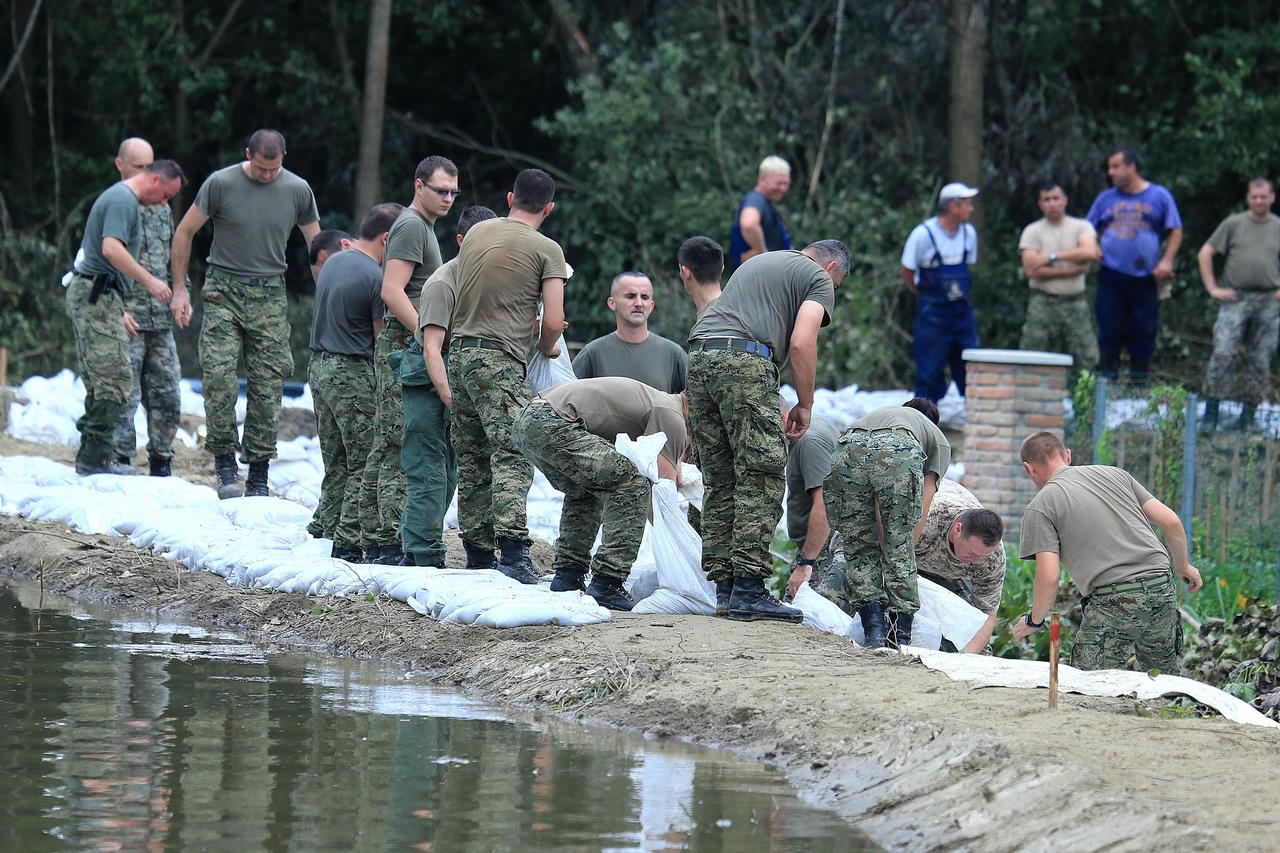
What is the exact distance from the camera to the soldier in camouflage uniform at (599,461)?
7.07 meters

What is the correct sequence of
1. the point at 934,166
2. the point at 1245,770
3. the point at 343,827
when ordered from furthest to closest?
the point at 934,166 → the point at 1245,770 → the point at 343,827

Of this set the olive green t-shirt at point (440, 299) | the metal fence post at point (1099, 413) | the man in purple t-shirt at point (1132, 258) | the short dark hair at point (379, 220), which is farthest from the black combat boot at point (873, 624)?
the man in purple t-shirt at point (1132, 258)

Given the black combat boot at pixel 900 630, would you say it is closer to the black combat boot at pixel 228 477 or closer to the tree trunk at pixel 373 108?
the black combat boot at pixel 228 477

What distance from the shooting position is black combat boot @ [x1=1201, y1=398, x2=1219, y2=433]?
33.2ft

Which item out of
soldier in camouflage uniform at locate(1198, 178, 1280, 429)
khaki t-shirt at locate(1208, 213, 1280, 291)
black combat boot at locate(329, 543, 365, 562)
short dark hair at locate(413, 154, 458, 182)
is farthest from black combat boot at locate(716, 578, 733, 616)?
khaki t-shirt at locate(1208, 213, 1280, 291)

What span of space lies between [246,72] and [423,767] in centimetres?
1752

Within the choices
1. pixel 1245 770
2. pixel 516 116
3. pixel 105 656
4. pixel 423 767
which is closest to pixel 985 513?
pixel 1245 770

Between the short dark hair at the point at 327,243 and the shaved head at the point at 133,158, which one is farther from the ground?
the shaved head at the point at 133,158

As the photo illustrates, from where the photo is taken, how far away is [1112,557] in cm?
691

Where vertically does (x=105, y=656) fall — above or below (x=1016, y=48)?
below

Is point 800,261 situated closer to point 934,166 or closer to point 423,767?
point 423,767

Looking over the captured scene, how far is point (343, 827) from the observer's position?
4.48 m

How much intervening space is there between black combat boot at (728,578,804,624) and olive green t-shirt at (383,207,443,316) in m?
2.11

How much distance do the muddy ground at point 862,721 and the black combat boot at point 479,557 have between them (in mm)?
500
